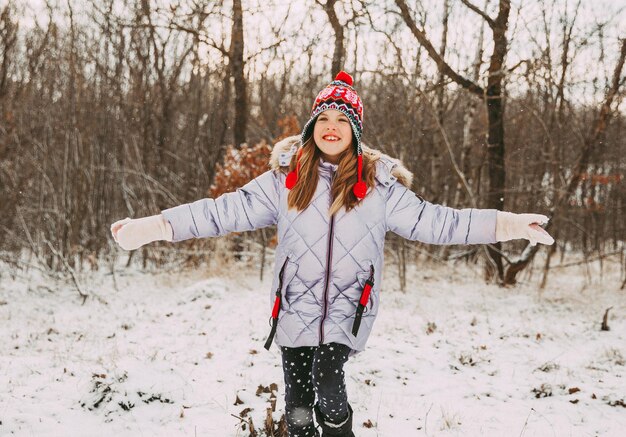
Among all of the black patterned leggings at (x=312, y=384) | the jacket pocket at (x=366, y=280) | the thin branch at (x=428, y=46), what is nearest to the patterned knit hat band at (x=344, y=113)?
the jacket pocket at (x=366, y=280)

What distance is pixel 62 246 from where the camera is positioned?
9.03 metres

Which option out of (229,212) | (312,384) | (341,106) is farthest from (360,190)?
(312,384)

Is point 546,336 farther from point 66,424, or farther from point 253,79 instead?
point 253,79

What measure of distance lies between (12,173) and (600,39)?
1024 cm

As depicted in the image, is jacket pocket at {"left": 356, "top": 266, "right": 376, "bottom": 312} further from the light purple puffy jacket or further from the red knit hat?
the red knit hat

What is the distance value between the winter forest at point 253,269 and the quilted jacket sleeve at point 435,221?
1520mm

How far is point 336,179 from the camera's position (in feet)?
8.16

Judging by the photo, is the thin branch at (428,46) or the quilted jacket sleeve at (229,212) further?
the thin branch at (428,46)

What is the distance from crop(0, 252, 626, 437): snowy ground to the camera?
3.37 metres

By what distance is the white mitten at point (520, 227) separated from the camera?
2.33 m

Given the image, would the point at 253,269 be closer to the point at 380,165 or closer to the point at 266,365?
the point at 266,365

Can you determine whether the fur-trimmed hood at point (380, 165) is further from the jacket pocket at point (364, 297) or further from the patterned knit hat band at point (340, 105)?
the jacket pocket at point (364, 297)

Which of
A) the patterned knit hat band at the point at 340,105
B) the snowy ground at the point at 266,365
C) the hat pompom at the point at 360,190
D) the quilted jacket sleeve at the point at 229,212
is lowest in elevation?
the snowy ground at the point at 266,365

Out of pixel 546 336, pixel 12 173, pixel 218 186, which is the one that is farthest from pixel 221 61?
pixel 546 336
